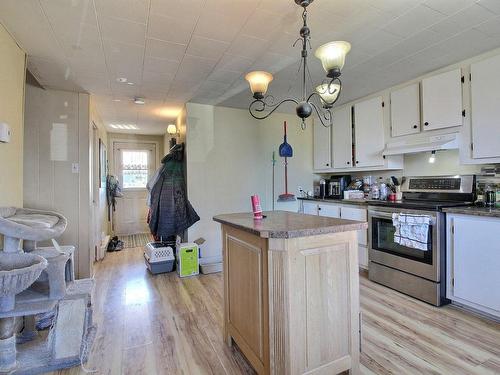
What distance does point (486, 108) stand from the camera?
7.88 feet

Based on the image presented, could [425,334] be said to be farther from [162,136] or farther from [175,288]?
[162,136]

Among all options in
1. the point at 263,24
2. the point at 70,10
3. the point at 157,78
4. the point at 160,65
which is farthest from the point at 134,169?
the point at 263,24

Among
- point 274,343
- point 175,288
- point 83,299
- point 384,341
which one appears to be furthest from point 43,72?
point 384,341

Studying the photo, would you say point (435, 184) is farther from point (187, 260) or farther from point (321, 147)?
point (187, 260)

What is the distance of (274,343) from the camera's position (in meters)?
1.40

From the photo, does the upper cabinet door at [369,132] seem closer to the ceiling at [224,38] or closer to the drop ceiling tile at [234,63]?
the ceiling at [224,38]

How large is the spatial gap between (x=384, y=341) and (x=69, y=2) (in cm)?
312

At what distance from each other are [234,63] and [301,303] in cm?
221

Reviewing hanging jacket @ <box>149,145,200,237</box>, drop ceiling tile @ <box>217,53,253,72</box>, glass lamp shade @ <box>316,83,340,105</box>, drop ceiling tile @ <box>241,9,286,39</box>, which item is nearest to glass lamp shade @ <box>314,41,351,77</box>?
glass lamp shade @ <box>316,83,340,105</box>

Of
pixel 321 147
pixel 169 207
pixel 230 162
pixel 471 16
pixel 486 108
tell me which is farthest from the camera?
pixel 321 147

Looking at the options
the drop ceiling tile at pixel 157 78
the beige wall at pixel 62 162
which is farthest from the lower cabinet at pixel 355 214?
the beige wall at pixel 62 162

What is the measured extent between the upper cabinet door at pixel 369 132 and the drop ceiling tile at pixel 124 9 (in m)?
2.83

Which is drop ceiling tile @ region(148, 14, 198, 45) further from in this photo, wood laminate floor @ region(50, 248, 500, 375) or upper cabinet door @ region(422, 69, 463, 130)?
upper cabinet door @ region(422, 69, 463, 130)

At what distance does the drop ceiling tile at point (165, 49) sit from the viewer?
2182 mm
